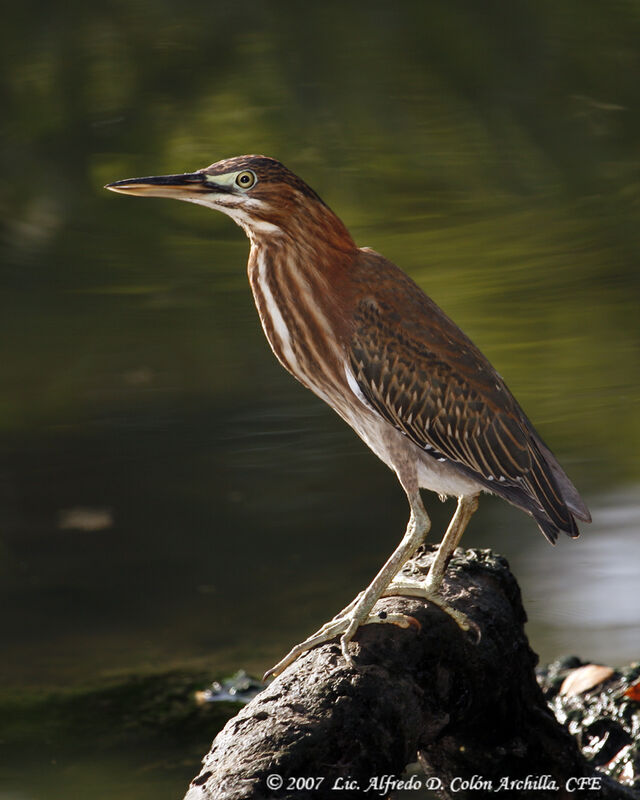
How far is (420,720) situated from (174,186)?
44.2 inches

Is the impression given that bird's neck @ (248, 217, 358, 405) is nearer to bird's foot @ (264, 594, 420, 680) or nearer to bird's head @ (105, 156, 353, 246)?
bird's head @ (105, 156, 353, 246)

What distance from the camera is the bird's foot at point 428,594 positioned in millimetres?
2379

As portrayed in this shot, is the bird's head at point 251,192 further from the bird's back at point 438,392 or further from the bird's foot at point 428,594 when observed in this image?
the bird's foot at point 428,594

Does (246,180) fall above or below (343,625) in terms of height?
above

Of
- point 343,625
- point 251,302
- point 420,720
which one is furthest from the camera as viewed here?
point 251,302

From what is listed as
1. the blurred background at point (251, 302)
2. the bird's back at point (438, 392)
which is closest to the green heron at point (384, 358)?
the bird's back at point (438, 392)

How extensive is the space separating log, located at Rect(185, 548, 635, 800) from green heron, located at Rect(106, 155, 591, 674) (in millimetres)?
87

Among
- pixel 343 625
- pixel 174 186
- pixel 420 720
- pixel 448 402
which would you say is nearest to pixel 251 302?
pixel 448 402

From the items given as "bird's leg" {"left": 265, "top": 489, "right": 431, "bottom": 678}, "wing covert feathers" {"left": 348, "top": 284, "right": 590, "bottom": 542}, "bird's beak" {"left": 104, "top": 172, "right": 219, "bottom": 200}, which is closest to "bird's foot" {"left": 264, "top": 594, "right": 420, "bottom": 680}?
"bird's leg" {"left": 265, "top": 489, "right": 431, "bottom": 678}

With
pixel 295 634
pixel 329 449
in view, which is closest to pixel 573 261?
pixel 329 449

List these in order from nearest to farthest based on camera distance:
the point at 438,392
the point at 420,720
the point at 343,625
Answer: the point at 420,720, the point at 343,625, the point at 438,392

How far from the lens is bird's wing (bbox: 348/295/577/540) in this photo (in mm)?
2463

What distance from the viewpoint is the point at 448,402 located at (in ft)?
8.32

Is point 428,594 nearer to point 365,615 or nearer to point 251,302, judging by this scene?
point 365,615
